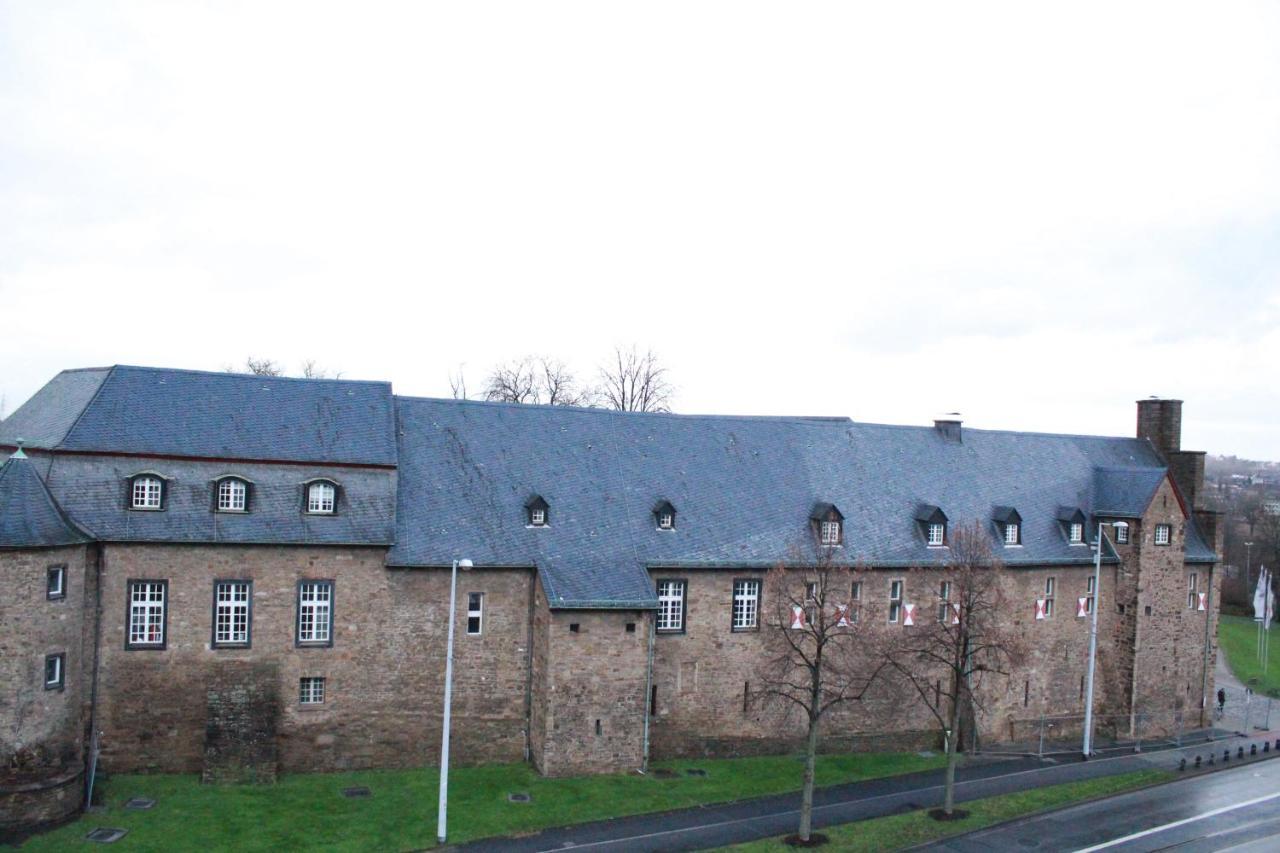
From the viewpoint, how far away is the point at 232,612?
32.6 m

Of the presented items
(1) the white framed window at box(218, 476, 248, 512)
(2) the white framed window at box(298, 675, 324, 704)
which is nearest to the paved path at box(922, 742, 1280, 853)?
(2) the white framed window at box(298, 675, 324, 704)

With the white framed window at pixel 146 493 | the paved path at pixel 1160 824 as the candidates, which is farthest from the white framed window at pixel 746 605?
the white framed window at pixel 146 493

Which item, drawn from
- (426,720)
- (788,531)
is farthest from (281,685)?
(788,531)

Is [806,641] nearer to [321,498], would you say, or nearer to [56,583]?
[321,498]

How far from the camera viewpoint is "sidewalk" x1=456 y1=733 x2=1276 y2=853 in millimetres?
29266

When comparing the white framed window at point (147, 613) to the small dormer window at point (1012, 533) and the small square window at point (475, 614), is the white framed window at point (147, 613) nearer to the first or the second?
the small square window at point (475, 614)

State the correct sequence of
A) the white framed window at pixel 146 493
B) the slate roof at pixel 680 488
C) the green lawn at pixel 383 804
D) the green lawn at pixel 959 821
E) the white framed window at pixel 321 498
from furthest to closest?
1. the slate roof at pixel 680 488
2. the white framed window at pixel 321 498
3. the white framed window at pixel 146 493
4. the green lawn at pixel 959 821
5. the green lawn at pixel 383 804

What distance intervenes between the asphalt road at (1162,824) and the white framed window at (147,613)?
85.1ft

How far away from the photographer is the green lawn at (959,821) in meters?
29.8

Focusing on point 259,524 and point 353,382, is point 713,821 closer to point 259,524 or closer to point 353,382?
point 259,524

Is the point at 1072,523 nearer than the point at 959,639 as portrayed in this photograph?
No

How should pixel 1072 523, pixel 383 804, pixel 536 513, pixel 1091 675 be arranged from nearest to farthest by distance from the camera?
pixel 383 804
pixel 536 513
pixel 1091 675
pixel 1072 523

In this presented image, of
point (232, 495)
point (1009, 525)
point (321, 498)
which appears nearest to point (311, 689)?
point (321, 498)

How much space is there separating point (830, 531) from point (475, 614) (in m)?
15.0
